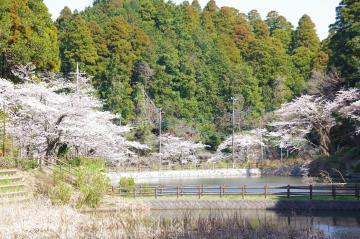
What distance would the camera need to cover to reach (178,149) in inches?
2218

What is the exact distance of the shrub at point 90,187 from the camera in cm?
2169

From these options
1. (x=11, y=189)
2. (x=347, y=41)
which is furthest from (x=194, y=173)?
(x=11, y=189)

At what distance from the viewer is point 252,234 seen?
13.8 metres

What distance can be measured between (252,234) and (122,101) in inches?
1821

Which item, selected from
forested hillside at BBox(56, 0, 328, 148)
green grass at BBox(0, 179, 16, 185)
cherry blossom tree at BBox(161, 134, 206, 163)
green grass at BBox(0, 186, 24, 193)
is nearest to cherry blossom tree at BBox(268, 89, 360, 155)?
forested hillside at BBox(56, 0, 328, 148)

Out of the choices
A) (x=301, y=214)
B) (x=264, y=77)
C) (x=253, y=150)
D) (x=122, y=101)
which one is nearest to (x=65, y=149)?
(x=301, y=214)

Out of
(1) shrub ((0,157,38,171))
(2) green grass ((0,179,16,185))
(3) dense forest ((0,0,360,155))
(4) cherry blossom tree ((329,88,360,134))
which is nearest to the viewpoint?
(2) green grass ((0,179,16,185))

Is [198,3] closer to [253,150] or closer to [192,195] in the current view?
[253,150]

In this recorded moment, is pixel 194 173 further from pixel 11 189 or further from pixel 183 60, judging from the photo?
pixel 11 189

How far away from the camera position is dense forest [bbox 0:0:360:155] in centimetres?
5753

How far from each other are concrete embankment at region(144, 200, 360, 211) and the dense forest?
639 inches

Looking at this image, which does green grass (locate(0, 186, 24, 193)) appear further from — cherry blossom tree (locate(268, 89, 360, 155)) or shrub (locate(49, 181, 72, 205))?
cherry blossom tree (locate(268, 89, 360, 155))

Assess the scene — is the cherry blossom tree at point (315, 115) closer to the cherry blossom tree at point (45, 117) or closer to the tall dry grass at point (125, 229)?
the cherry blossom tree at point (45, 117)

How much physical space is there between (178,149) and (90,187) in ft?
114
